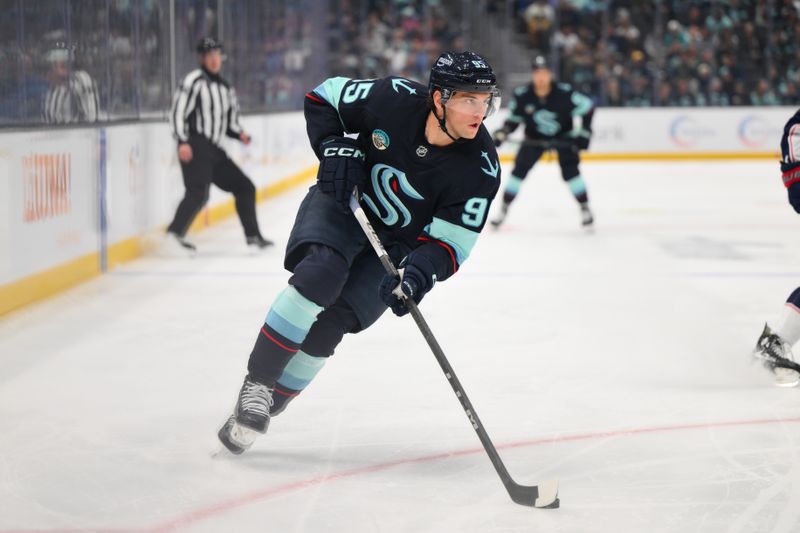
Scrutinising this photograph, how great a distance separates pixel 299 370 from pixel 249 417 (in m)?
0.19

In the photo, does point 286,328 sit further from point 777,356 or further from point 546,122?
point 546,122

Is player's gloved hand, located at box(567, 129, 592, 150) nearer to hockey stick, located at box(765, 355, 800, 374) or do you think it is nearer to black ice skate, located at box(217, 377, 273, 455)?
hockey stick, located at box(765, 355, 800, 374)

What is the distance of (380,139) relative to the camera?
2842 millimetres

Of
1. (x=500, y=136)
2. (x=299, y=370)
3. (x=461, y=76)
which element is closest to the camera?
(x=461, y=76)

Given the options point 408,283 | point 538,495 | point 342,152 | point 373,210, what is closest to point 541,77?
point 373,210

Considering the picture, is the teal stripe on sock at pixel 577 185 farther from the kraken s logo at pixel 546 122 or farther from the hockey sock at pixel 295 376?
the hockey sock at pixel 295 376

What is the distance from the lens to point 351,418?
3.33m

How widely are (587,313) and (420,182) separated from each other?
8.21 feet

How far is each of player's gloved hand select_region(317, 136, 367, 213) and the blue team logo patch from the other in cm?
5

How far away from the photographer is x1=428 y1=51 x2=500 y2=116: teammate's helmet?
2646mm

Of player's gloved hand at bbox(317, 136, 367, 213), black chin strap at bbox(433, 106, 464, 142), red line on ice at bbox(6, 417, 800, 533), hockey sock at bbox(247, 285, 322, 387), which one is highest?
black chin strap at bbox(433, 106, 464, 142)

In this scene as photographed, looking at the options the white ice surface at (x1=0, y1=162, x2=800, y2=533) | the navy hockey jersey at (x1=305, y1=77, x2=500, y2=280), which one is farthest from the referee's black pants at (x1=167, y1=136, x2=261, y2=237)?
the navy hockey jersey at (x1=305, y1=77, x2=500, y2=280)

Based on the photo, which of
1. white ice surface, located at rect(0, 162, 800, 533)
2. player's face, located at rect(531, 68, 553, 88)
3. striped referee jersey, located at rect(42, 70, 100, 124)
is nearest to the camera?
white ice surface, located at rect(0, 162, 800, 533)

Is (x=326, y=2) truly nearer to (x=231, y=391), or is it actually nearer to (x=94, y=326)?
(x=94, y=326)
